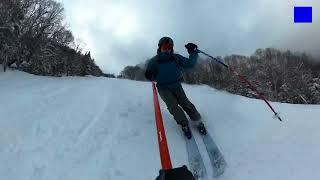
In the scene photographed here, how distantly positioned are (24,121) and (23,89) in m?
4.28

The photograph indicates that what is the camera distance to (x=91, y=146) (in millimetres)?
8711

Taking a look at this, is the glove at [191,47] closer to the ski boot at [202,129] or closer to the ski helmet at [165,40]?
the ski helmet at [165,40]

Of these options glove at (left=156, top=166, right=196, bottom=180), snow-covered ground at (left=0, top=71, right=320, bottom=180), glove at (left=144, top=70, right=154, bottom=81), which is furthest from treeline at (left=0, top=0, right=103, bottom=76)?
glove at (left=156, top=166, right=196, bottom=180)

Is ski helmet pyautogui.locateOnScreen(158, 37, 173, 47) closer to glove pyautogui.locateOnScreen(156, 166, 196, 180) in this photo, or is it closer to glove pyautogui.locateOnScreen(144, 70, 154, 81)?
glove pyautogui.locateOnScreen(144, 70, 154, 81)

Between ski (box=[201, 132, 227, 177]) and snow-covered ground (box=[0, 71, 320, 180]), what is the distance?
0.11 meters

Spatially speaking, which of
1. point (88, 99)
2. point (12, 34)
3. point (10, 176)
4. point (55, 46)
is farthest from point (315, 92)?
point (10, 176)

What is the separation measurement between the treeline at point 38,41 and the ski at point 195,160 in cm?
1364

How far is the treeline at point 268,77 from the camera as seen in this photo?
65.7 meters

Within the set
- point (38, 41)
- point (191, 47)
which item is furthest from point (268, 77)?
point (191, 47)

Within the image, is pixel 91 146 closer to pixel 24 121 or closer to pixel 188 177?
pixel 24 121

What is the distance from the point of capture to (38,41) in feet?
73.6

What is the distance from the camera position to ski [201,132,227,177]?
302 inches

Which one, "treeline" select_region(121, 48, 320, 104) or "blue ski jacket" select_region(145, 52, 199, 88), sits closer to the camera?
"blue ski jacket" select_region(145, 52, 199, 88)

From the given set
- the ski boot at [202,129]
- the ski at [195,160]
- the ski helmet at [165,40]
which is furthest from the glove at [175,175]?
the ski helmet at [165,40]
